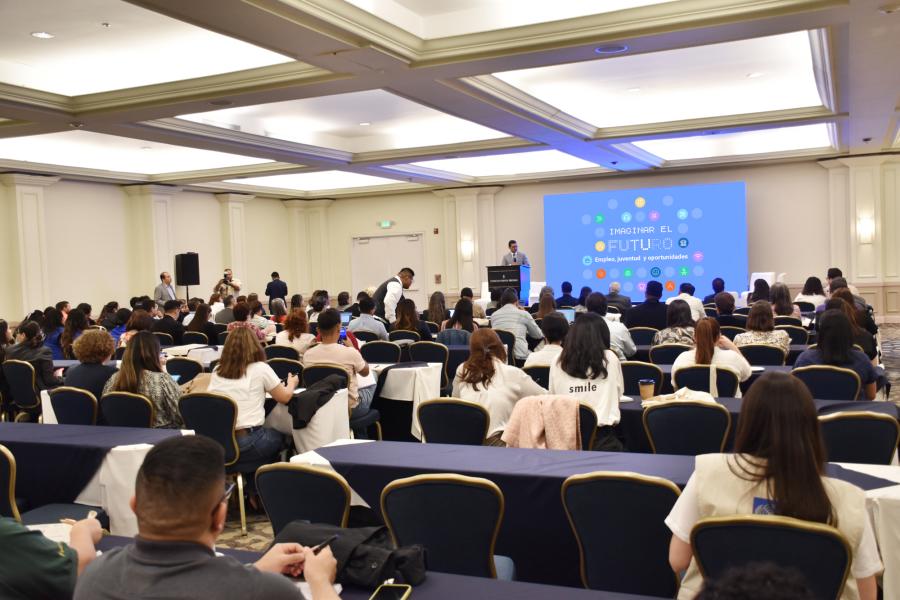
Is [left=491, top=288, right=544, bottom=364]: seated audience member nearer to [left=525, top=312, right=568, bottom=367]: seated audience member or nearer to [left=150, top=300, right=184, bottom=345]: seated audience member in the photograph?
[left=525, top=312, right=568, bottom=367]: seated audience member

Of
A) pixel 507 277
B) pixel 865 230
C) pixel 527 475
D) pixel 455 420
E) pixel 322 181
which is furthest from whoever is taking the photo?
pixel 322 181

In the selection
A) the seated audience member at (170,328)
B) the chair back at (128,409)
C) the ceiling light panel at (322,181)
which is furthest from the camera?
the ceiling light panel at (322,181)

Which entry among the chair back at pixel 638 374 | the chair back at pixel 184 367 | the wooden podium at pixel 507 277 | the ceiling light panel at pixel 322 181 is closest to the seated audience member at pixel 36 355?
the chair back at pixel 184 367

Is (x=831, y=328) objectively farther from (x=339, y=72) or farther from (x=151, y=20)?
(x=151, y=20)

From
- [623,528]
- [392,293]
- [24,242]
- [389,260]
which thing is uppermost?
[24,242]

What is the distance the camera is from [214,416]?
16.9 feet

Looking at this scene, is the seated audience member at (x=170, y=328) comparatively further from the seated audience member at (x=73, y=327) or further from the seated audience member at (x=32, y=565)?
the seated audience member at (x=32, y=565)

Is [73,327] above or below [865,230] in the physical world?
below

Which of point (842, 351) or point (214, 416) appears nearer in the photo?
point (842, 351)

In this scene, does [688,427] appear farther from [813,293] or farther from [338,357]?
[813,293]

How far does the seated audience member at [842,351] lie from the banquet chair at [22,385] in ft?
20.9

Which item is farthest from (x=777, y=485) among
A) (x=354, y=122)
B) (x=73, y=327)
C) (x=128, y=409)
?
(x=354, y=122)

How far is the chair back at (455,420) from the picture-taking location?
15.5 feet

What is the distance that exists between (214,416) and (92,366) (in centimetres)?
133
